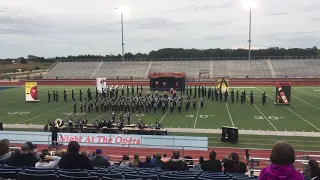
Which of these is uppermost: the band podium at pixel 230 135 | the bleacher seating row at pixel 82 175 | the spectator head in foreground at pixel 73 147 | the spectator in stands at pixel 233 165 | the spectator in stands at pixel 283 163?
the spectator in stands at pixel 283 163

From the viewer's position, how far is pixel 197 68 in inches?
2235

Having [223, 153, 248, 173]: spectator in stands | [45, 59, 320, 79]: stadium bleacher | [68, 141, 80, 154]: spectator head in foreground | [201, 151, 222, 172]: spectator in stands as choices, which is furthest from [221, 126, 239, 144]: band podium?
[45, 59, 320, 79]: stadium bleacher

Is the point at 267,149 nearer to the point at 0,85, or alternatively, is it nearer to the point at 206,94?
the point at 206,94

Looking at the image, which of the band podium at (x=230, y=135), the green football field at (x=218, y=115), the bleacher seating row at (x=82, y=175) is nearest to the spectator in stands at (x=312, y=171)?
the bleacher seating row at (x=82, y=175)

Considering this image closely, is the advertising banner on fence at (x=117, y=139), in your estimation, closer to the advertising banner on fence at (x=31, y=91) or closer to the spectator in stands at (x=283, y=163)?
the spectator in stands at (x=283, y=163)

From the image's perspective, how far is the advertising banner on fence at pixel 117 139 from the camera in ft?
38.7

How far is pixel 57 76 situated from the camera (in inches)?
2264

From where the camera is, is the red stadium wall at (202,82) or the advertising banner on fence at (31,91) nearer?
the advertising banner on fence at (31,91)

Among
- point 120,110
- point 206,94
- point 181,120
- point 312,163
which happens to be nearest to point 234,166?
point 312,163

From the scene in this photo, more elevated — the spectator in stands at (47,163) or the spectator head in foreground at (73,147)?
the spectator head in foreground at (73,147)

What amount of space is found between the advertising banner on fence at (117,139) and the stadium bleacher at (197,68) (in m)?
39.0

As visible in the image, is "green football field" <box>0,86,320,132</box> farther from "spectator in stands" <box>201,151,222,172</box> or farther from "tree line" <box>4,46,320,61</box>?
"tree line" <box>4,46,320,61</box>

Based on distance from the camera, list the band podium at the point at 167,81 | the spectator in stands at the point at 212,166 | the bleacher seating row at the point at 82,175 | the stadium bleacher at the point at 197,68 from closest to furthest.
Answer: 1. the bleacher seating row at the point at 82,175
2. the spectator in stands at the point at 212,166
3. the band podium at the point at 167,81
4. the stadium bleacher at the point at 197,68

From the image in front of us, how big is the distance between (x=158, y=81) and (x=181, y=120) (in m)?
15.1
